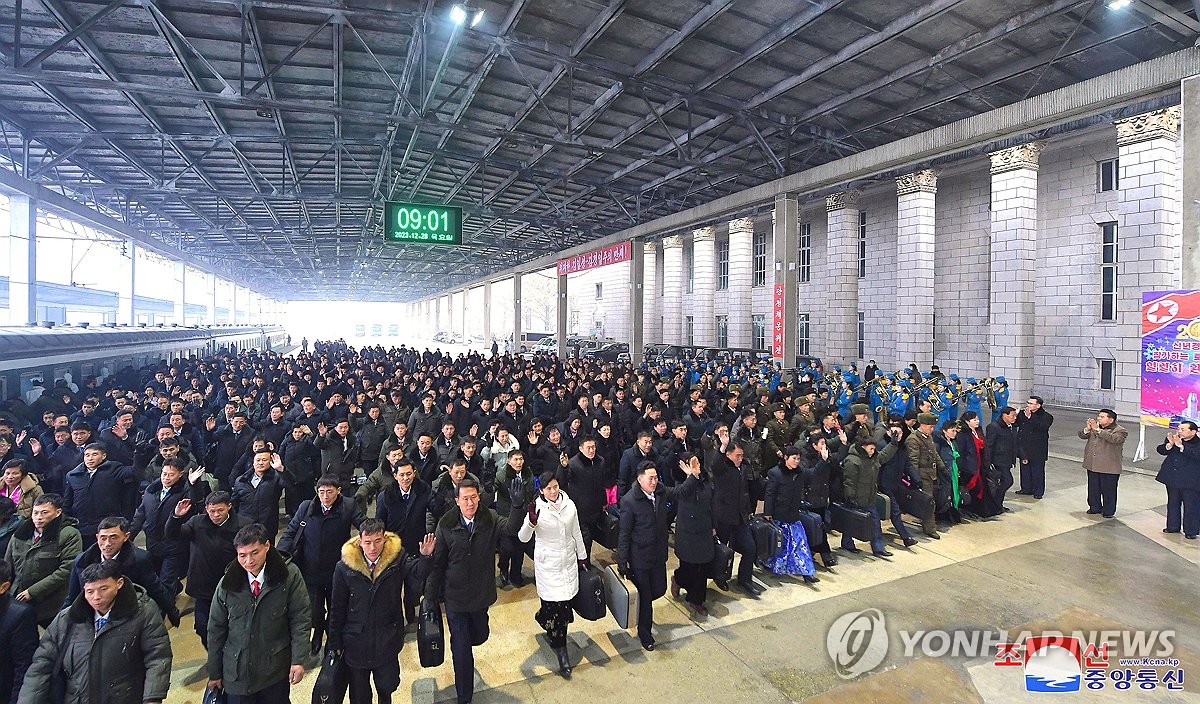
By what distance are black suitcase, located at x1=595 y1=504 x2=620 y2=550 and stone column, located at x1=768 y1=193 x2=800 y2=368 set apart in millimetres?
11420

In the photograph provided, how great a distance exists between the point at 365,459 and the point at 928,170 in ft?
69.4

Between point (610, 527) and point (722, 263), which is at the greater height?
point (722, 263)

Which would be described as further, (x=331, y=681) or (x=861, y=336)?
(x=861, y=336)

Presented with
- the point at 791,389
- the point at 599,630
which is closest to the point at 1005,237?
the point at 791,389

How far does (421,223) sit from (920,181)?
1771 centimetres

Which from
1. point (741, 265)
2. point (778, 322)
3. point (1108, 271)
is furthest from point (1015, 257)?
point (741, 265)

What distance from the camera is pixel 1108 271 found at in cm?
1792

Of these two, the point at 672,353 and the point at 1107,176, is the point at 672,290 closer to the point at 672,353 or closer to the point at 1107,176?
the point at 672,353

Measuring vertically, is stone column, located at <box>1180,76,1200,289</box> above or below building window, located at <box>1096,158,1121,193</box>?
below

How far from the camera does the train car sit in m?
11.7

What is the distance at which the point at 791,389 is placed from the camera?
14.1 m

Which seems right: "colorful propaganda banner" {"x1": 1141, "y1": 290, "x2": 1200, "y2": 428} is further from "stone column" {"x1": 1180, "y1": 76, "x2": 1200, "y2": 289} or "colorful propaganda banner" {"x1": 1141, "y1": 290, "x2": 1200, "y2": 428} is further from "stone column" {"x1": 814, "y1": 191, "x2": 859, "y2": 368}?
"stone column" {"x1": 814, "y1": 191, "x2": 859, "y2": 368}
